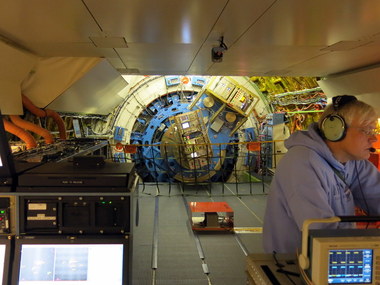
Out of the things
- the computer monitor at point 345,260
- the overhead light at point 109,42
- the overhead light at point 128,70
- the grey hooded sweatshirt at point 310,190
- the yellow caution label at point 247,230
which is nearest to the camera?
the computer monitor at point 345,260

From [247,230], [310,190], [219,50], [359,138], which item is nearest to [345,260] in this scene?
[310,190]

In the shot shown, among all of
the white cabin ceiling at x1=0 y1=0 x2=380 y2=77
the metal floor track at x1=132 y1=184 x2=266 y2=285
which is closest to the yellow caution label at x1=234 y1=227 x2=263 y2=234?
the metal floor track at x1=132 y1=184 x2=266 y2=285

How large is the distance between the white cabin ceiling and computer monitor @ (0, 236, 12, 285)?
5.70 ft

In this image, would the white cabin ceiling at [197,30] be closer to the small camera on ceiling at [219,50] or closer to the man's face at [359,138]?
the small camera on ceiling at [219,50]

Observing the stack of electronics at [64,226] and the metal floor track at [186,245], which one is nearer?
the stack of electronics at [64,226]

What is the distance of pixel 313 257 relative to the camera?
1.15 m

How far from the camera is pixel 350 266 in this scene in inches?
44.6

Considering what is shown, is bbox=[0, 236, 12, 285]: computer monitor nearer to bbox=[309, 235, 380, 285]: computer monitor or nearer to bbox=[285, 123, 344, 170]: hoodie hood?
bbox=[309, 235, 380, 285]: computer monitor

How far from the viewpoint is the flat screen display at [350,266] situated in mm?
1123

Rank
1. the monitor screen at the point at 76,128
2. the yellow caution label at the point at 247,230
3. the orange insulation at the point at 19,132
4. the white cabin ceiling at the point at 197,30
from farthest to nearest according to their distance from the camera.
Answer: the monitor screen at the point at 76,128 → the yellow caution label at the point at 247,230 → the orange insulation at the point at 19,132 → the white cabin ceiling at the point at 197,30

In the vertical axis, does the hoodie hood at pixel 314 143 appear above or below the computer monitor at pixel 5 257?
above

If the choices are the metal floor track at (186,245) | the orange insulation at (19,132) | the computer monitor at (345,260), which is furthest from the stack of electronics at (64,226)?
the orange insulation at (19,132)

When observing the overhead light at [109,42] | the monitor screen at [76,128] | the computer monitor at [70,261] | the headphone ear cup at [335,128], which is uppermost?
the overhead light at [109,42]

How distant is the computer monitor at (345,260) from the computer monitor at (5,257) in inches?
66.3
